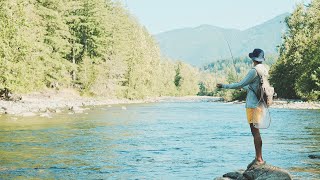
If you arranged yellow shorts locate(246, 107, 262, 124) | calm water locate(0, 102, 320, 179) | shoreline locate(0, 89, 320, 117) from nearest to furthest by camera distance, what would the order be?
yellow shorts locate(246, 107, 262, 124), calm water locate(0, 102, 320, 179), shoreline locate(0, 89, 320, 117)

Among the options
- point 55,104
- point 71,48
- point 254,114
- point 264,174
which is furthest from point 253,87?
point 71,48

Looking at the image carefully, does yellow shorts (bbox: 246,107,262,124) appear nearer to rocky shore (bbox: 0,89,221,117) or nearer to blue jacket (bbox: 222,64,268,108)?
blue jacket (bbox: 222,64,268,108)

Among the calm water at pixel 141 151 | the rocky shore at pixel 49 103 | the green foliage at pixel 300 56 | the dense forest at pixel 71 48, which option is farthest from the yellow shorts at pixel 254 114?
the green foliage at pixel 300 56

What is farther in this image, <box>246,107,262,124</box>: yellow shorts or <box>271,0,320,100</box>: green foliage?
<box>271,0,320,100</box>: green foliage

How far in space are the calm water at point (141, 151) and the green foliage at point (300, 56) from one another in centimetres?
3444

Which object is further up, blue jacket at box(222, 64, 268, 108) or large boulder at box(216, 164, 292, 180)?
blue jacket at box(222, 64, 268, 108)

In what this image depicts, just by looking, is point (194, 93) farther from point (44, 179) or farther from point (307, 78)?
point (44, 179)

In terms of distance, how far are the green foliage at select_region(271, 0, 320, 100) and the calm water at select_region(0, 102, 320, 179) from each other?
3444 cm

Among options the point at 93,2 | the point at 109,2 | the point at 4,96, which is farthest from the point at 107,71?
the point at 4,96

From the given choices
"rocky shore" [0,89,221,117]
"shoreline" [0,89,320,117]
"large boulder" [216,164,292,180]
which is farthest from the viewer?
"shoreline" [0,89,320,117]

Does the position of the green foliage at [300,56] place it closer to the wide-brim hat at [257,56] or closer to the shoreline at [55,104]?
the shoreline at [55,104]

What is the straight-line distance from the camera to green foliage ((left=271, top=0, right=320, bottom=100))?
180ft

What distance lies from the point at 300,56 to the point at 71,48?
3142cm

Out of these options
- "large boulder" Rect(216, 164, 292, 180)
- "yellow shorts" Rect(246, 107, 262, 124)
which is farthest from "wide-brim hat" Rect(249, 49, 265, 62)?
"large boulder" Rect(216, 164, 292, 180)
